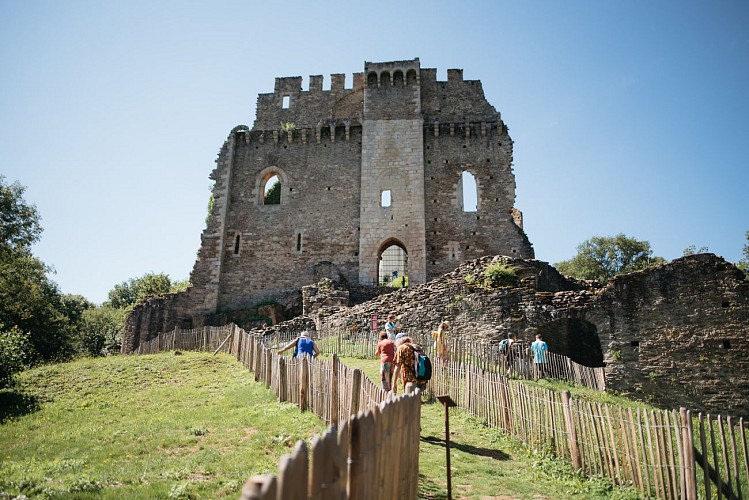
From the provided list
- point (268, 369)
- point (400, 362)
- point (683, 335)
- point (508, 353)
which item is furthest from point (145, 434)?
point (683, 335)

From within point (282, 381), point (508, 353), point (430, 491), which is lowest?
point (430, 491)

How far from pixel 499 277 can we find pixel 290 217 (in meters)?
15.3

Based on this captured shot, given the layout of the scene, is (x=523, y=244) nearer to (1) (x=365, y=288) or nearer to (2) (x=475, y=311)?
(1) (x=365, y=288)

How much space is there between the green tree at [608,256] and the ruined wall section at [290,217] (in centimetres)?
2911

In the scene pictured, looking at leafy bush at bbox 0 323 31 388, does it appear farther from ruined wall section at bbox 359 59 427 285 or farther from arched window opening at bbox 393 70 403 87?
arched window opening at bbox 393 70 403 87

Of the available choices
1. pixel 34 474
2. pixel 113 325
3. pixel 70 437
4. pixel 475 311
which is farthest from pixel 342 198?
pixel 113 325

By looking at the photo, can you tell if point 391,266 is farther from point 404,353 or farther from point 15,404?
point 404,353

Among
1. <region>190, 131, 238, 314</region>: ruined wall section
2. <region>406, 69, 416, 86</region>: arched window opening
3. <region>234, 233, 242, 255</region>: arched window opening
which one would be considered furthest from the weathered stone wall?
<region>406, 69, 416, 86</region>: arched window opening

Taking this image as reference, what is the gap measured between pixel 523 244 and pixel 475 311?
1128cm

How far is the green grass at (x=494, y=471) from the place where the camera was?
21.0 ft

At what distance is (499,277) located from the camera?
60.4 feet

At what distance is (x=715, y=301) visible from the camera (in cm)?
1516

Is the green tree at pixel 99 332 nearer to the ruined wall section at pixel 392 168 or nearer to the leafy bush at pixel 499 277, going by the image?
the ruined wall section at pixel 392 168

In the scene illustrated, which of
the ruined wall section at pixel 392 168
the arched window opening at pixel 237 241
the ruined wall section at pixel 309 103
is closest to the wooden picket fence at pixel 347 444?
the ruined wall section at pixel 392 168
